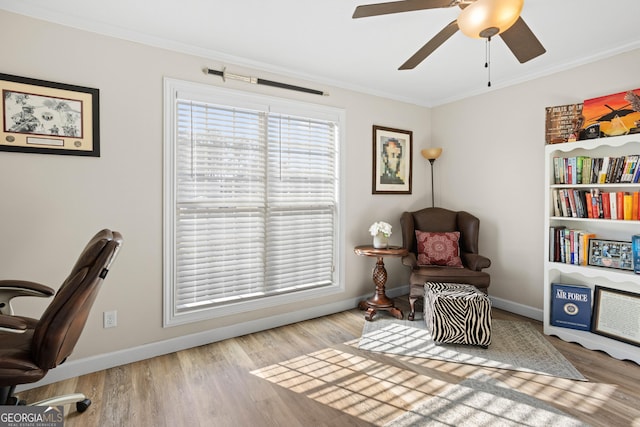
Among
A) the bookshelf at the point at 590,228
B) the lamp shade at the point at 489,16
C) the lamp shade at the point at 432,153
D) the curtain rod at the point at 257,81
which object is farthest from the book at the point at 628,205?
the curtain rod at the point at 257,81

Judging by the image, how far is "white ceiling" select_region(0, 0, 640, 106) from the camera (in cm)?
224

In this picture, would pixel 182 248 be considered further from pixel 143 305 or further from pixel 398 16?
pixel 398 16

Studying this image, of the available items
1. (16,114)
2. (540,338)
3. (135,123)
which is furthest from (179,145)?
(540,338)

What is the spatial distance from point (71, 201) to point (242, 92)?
165 centimetres

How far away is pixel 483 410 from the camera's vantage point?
6.63ft

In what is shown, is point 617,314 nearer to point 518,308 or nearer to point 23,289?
point 518,308

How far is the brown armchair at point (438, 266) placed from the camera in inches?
133

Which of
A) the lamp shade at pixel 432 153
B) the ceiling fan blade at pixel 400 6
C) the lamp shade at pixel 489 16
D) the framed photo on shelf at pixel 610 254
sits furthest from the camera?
the lamp shade at pixel 432 153

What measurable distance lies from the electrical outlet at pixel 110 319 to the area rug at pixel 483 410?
6.94 ft

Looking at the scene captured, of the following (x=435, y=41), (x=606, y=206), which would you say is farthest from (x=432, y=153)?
(x=435, y=41)

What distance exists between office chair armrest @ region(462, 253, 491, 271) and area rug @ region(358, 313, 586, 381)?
23.3 inches

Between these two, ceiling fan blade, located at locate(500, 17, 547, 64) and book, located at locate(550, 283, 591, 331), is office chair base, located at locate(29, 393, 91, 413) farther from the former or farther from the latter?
book, located at locate(550, 283, 591, 331)

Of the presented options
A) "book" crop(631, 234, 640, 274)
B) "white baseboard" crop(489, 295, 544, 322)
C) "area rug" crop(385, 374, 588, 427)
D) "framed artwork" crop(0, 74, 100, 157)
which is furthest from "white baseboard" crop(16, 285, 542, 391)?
"area rug" crop(385, 374, 588, 427)

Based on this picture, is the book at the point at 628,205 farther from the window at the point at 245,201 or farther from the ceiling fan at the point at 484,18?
the window at the point at 245,201
